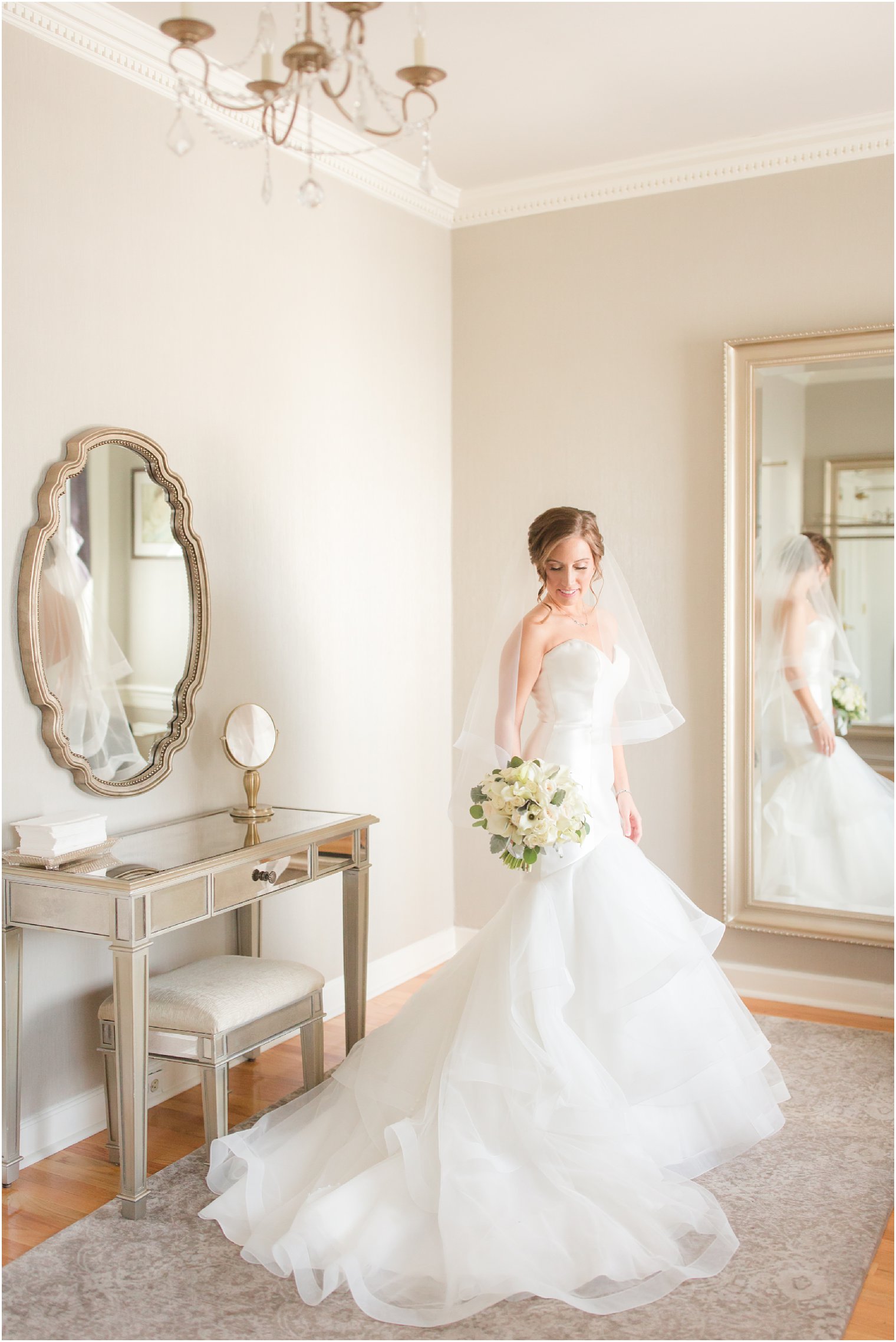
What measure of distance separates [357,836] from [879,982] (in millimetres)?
2097

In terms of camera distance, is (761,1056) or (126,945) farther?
(761,1056)

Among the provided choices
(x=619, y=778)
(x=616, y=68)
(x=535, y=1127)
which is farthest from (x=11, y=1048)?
(x=616, y=68)

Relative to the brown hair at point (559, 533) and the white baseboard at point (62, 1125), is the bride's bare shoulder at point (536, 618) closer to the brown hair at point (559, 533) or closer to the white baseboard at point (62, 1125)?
the brown hair at point (559, 533)

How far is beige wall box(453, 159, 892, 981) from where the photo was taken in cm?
431

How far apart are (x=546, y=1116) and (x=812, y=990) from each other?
2.03 metres

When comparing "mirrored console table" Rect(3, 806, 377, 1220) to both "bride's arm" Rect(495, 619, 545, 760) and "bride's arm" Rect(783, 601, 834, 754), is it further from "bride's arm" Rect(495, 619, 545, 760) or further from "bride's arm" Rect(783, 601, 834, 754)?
"bride's arm" Rect(783, 601, 834, 754)

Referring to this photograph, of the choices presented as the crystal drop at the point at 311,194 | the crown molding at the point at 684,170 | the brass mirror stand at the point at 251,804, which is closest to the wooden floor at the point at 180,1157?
the brass mirror stand at the point at 251,804

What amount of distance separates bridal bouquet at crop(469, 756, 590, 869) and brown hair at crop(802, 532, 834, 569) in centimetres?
167

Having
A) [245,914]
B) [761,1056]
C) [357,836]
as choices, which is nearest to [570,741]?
[357,836]

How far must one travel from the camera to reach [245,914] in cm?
389

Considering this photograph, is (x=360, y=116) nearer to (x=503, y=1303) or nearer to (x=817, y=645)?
(x=503, y=1303)

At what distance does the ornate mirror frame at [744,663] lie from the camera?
170 inches

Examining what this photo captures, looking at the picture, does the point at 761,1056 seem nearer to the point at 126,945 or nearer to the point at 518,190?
the point at 126,945

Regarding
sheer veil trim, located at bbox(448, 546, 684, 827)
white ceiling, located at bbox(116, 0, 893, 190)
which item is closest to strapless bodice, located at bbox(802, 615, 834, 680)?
sheer veil trim, located at bbox(448, 546, 684, 827)
